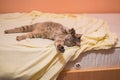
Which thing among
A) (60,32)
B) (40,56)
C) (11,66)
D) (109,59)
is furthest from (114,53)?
(11,66)

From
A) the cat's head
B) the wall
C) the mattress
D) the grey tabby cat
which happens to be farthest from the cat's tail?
the wall

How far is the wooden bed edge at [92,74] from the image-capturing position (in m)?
1.52

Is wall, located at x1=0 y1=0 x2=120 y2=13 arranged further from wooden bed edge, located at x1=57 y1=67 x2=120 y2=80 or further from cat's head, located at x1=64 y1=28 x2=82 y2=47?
wooden bed edge, located at x1=57 y1=67 x2=120 y2=80

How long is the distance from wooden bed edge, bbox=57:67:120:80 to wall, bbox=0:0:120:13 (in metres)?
0.99

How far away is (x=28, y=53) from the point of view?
1363mm

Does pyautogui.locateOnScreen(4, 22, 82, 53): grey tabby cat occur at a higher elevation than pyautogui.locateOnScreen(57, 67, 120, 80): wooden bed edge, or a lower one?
higher

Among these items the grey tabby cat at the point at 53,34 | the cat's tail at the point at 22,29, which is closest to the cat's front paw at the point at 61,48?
the grey tabby cat at the point at 53,34

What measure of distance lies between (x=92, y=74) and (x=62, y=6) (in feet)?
3.36

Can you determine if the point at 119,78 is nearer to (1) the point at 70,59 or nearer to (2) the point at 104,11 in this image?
(1) the point at 70,59

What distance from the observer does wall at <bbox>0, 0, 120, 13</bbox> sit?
2.15 m

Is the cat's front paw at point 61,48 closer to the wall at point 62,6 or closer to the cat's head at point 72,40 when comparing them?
the cat's head at point 72,40

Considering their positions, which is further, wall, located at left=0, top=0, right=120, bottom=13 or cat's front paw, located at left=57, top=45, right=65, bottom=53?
wall, located at left=0, top=0, right=120, bottom=13

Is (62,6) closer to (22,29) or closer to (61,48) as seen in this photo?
(22,29)

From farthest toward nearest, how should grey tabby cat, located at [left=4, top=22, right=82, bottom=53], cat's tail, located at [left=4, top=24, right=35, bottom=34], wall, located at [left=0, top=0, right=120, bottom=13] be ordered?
wall, located at [left=0, top=0, right=120, bottom=13]
cat's tail, located at [left=4, top=24, right=35, bottom=34]
grey tabby cat, located at [left=4, top=22, right=82, bottom=53]
